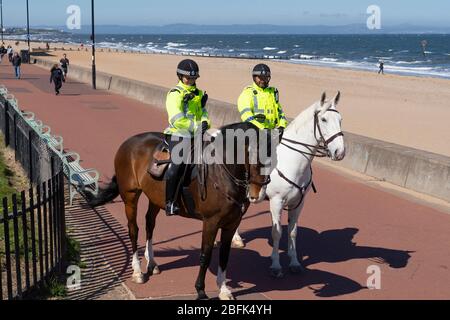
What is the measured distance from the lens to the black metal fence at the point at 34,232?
600cm

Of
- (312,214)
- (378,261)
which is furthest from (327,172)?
(378,261)

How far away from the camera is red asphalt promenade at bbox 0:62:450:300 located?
699 centimetres

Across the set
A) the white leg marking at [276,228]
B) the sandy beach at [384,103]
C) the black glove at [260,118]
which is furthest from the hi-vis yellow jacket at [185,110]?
the sandy beach at [384,103]

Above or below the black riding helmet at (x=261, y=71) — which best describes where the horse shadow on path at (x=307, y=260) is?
below

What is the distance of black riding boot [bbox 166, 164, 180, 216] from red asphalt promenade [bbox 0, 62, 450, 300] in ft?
3.22

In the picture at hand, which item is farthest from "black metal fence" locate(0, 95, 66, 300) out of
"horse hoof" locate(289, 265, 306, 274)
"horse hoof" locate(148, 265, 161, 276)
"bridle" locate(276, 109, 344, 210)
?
"horse hoof" locate(289, 265, 306, 274)

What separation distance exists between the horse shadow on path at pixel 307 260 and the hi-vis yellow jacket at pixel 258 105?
6.10ft

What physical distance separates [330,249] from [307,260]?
23.5 inches

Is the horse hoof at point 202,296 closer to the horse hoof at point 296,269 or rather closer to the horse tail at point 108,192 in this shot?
the horse hoof at point 296,269

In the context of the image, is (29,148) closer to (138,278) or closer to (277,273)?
(138,278)

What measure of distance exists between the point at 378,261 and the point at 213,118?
502 inches

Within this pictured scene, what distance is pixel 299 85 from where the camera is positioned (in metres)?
41.9

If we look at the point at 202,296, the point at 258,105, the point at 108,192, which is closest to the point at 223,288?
the point at 202,296

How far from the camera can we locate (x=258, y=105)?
7863mm
